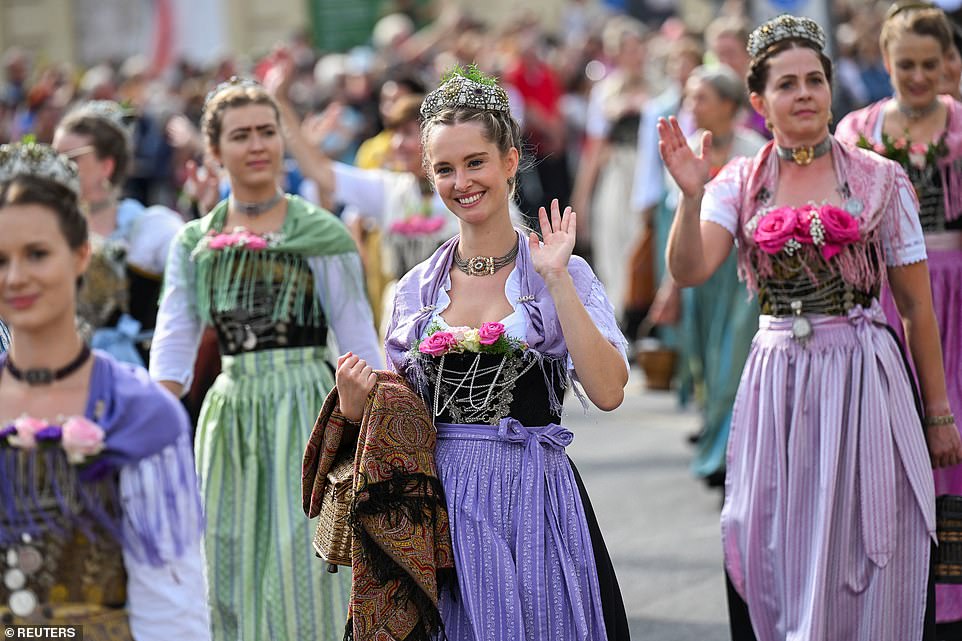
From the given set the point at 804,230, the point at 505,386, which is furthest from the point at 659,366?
the point at 505,386

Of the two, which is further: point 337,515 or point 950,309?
point 950,309

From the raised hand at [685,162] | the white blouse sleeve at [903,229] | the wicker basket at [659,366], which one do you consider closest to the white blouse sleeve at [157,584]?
the raised hand at [685,162]

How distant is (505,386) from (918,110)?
2.45 m

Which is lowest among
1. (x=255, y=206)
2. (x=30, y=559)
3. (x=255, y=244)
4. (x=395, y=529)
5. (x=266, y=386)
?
(x=395, y=529)

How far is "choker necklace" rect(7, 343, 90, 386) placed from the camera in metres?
3.67

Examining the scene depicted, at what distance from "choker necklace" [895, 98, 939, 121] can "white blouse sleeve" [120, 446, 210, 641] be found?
346 centimetres

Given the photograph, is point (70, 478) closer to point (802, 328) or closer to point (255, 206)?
point (255, 206)

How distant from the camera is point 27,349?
368 centimetres

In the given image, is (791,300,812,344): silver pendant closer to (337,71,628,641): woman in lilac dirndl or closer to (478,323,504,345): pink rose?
(337,71,628,641): woman in lilac dirndl

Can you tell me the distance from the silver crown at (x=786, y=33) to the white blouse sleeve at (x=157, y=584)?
2609 millimetres

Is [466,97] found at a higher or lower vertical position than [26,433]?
higher

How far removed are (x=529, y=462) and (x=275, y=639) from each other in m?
1.63

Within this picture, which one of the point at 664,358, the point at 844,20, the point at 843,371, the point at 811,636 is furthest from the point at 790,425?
the point at 844,20

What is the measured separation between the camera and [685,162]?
503 centimetres
